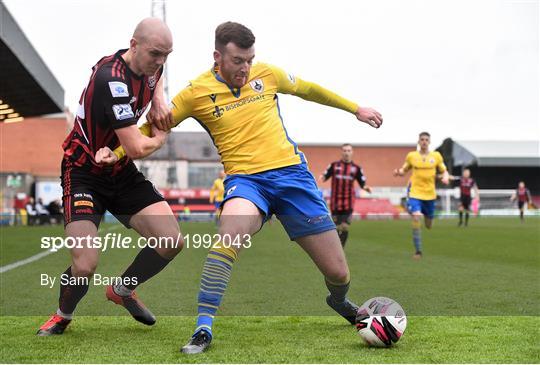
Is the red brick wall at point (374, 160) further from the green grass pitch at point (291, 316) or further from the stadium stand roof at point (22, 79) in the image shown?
the green grass pitch at point (291, 316)

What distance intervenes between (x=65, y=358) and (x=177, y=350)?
722 mm

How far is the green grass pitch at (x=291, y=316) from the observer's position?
476cm

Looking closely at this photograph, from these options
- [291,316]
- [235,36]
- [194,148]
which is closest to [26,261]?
[291,316]

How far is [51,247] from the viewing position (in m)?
16.9

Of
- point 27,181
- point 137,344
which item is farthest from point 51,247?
point 27,181

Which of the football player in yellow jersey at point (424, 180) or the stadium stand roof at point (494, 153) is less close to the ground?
the football player in yellow jersey at point (424, 180)

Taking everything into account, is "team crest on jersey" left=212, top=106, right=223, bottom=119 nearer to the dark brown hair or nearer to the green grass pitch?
the dark brown hair

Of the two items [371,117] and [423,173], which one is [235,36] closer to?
[371,117]

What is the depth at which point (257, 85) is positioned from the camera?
534cm

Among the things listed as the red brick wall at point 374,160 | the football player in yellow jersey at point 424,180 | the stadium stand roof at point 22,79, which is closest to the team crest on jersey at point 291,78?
the football player in yellow jersey at point 424,180

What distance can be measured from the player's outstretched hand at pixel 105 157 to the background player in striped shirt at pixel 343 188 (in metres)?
9.72

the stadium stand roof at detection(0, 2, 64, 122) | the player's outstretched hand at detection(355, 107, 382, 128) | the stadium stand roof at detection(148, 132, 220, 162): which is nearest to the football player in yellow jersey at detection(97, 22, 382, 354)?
the player's outstretched hand at detection(355, 107, 382, 128)

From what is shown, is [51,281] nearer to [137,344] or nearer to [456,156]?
[137,344]

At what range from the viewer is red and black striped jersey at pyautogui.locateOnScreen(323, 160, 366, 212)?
1452 centimetres
